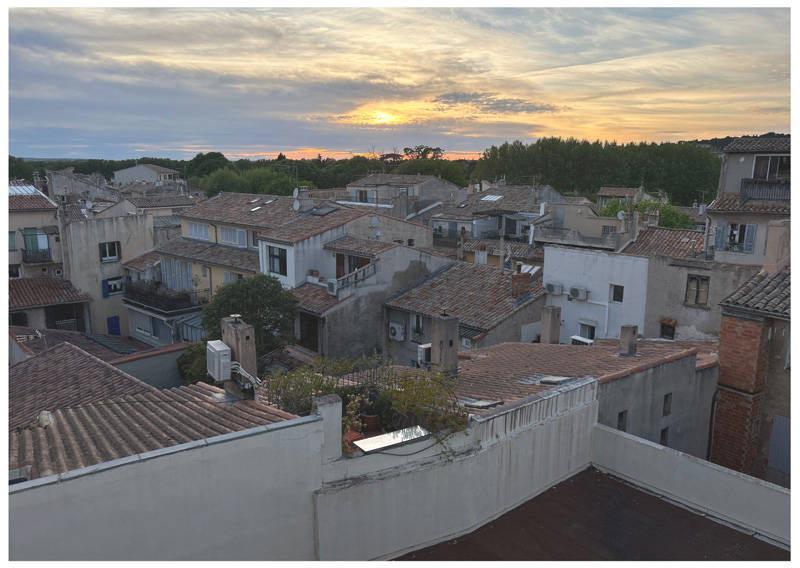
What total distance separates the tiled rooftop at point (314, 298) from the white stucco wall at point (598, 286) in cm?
841

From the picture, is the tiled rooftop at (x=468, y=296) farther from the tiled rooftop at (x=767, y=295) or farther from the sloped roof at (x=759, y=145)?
the sloped roof at (x=759, y=145)

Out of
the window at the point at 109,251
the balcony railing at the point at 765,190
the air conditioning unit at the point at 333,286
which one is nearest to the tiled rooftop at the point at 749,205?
the balcony railing at the point at 765,190

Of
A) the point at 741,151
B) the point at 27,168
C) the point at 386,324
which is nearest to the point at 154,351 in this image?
the point at 386,324

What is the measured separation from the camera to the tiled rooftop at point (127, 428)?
284 inches

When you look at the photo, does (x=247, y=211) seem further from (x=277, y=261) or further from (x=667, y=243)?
(x=667, y=243)

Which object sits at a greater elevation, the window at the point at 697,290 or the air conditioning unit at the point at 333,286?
the window at the point at 697,290

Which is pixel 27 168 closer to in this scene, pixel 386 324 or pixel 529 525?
pixel 386 324

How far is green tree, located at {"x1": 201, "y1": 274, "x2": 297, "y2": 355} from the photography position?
2212 cm

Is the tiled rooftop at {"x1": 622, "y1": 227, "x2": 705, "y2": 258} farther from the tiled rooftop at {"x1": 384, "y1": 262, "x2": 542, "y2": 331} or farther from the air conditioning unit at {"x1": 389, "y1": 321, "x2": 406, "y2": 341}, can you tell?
the air conditioning unit at {"x1": 389, "y1": 321, "x2": 406, "y2": 341}

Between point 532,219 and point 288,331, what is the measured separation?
2593cm

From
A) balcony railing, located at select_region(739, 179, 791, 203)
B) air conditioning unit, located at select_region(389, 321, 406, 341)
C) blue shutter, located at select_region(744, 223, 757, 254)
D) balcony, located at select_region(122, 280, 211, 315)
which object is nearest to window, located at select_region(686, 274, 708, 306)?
blue shutter, located at select_region(744, 223, 757, 254)

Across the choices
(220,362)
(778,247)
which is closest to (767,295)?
(778,247)

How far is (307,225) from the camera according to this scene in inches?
1093

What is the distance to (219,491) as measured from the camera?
22.9 feet
